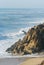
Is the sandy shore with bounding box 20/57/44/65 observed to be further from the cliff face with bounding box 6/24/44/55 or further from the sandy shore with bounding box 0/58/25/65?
the cliff face with bounding box 6/24/44/55

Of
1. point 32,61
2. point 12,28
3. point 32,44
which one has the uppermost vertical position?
point 12,28

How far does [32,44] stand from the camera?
19578 mm

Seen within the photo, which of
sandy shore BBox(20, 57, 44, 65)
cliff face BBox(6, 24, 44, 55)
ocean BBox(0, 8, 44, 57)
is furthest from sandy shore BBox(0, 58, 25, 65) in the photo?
ocean BBox(0, 8, 44, 57)

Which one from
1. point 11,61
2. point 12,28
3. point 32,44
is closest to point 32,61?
point 11,61

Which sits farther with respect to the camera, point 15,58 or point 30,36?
point 30,36

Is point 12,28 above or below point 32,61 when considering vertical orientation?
above

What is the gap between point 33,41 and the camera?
19.7 meters

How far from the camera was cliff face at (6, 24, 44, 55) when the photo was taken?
19.4 m

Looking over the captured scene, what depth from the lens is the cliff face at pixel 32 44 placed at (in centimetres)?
1944

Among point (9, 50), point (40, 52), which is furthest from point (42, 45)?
point (9, 50)

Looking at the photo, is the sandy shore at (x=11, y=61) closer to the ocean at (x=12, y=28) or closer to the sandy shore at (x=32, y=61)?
the sandy shore at (x=32, y=61)

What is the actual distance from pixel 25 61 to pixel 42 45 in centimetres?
257

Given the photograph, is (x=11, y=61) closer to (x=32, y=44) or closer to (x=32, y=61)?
(x=32, y=61)

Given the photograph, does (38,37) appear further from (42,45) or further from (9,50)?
(9,50)
